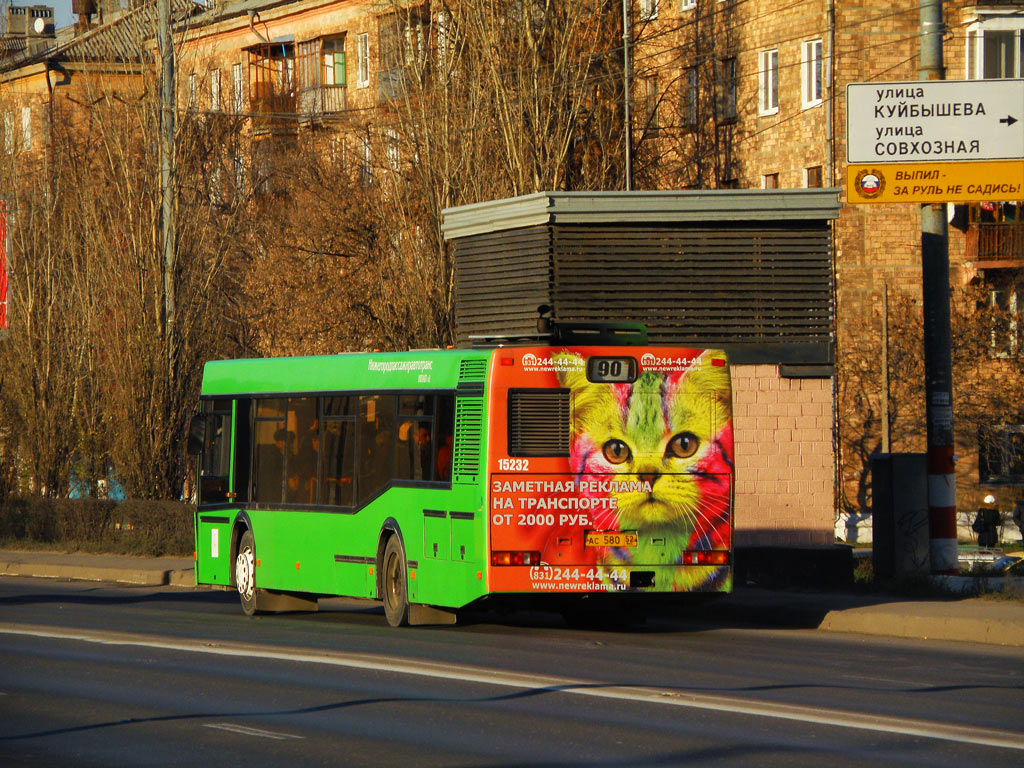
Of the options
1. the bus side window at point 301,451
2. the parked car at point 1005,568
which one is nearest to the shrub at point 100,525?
the bus side window at point 301,451

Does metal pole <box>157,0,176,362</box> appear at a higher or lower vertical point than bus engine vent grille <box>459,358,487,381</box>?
higher

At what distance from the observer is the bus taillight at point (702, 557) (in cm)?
1671

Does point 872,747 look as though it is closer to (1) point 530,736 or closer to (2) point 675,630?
(1) point 530,736

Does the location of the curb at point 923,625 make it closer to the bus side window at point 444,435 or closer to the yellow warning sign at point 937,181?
the bus side window at point 444,435

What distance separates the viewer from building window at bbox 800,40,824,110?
154 feet

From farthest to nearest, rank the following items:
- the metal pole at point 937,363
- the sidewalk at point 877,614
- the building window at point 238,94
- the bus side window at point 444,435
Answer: the building window at point 238,94
the metal pole at point 937,363
the bus side window at point 444,435
the sidewalk at point 877,614

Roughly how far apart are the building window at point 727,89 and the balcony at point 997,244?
22.8 feet

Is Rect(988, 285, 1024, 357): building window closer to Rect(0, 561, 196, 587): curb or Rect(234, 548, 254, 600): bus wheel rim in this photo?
Rect(0, 561, 196, 587): curb

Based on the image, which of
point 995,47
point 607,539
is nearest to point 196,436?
point 607,539

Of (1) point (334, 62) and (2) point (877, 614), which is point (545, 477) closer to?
(2) point (877, 614)

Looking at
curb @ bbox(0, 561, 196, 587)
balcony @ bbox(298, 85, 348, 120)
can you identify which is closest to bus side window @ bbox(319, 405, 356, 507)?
curb @ bbox(0, 561, 196, 587)

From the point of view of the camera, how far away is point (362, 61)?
192ft

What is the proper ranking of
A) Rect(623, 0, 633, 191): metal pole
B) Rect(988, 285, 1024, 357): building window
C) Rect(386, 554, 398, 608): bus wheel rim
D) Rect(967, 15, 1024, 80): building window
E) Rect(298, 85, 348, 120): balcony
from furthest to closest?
Rect(298, 85, 348, 120): balcony → Rect(988, 285, 1024, 357): building window → Rect(967, 15, 1024, 80): building window → Rect(623, 0, 633, 191): metal pole → Rect(386, 554, 398, 608): bus wheel rim

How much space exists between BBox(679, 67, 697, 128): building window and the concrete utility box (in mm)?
29694
